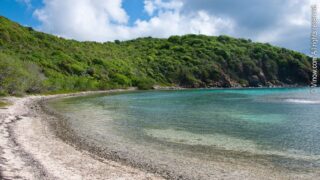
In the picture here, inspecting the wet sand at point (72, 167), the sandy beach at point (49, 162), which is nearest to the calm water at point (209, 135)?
the wet sand at point (72, 167)

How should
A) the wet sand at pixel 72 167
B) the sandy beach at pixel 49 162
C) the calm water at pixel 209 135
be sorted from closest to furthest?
the sandy beach at pixel 49 162
the wet sand at pixel 72 167
the calm water at pixel 209 135

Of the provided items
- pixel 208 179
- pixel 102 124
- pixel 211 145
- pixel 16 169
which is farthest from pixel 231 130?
pixel 16 169

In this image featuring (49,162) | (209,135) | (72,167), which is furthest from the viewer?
(209,135)

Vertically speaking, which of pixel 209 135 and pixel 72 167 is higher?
pixel 72 167

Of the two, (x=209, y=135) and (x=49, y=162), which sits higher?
(x=49, y=162)

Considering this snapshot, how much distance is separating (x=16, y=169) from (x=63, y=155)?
5254 mm

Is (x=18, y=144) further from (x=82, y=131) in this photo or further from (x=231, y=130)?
(x=231, y=130)

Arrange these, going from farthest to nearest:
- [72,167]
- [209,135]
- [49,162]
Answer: [209,135] < [49,162] < [72,167]

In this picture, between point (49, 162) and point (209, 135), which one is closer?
point (49, 162)

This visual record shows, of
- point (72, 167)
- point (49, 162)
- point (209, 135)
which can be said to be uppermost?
point (49, 162)

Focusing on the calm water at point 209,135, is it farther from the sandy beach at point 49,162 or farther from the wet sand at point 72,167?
the sandy beach at point 49,162

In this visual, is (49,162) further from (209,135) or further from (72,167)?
(209,135)

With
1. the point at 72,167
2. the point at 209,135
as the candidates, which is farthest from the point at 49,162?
the point at 209,135

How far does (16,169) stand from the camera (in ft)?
69.2
